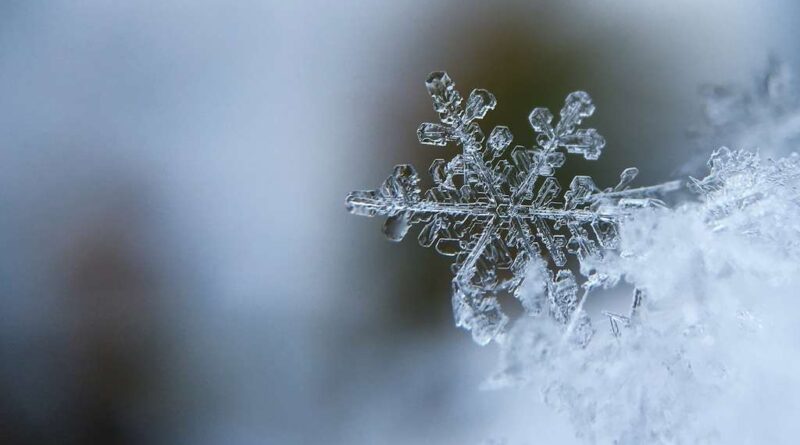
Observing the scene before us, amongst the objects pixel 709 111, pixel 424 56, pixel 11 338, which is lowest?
pixel 11 338

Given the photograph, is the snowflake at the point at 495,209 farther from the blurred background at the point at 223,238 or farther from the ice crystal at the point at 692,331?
the blurred background at the point at 223,238

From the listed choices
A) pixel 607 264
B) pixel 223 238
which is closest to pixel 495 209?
pixel 607 264

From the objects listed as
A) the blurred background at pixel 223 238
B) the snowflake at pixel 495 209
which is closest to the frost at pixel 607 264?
the snowflake at pixel 495 209

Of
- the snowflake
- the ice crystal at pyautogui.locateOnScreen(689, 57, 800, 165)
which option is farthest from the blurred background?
the snowflake

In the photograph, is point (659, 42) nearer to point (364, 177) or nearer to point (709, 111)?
point (709, 111)

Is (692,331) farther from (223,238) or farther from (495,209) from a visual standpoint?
(223,238)

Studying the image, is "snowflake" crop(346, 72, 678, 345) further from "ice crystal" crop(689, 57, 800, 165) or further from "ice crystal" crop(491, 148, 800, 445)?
"ice crystal" crop(689, 57, 800, 165)

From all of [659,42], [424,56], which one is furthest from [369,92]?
[659,42]
